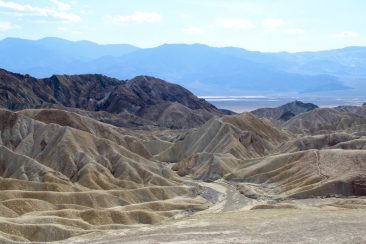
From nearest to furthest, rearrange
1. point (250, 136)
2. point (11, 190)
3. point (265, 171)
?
point (11, 190), point (265, 171), point (250, 136)

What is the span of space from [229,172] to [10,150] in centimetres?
5738

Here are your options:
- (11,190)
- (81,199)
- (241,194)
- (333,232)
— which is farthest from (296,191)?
(333,232)

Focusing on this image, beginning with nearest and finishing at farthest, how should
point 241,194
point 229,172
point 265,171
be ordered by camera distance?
A: 1. point 241,194
2. point 265,171
3. point 229,172

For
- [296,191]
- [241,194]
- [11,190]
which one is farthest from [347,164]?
[11,190]

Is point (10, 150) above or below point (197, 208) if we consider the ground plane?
above

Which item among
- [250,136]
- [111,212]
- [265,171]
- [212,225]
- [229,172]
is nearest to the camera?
[212,225]

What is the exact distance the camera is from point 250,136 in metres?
196

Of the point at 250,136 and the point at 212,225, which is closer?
the point at 212,225

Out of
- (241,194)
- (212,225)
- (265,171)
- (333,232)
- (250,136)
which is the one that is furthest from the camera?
(250,136)

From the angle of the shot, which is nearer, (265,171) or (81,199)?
(81,199)

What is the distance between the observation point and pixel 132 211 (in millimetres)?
99312

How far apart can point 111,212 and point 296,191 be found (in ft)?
155

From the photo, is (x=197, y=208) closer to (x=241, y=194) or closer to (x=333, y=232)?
(x=241, y=194)

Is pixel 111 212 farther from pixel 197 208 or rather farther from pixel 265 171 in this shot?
pixel 265 171
